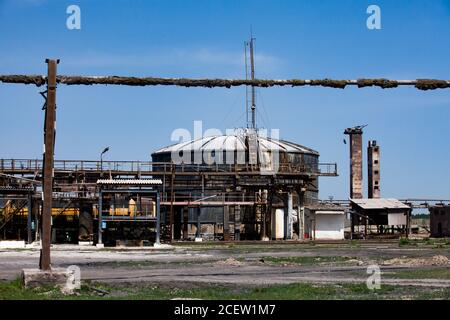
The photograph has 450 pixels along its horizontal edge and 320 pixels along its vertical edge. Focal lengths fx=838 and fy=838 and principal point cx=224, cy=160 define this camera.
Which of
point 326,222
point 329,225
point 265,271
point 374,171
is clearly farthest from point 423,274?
point 374,171

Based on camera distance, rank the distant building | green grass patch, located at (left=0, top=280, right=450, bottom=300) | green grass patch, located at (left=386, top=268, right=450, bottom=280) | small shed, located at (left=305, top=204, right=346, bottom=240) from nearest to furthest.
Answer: green grass patch, located at (left=0, top=280, right=450, bottom=300) < green grass patch, located at (left=386, top=268, right=450, bottom=280) < small shed, located at (left=305, top=204, right=346, bottom=240) < the distant building

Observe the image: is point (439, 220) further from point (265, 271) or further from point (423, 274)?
point (423, 274)

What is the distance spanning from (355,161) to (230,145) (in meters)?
12.3

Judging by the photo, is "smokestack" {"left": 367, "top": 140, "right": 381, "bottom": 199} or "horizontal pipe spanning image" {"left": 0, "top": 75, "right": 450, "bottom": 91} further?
"smokestack" {"left": 367, "top": 140, "right": 381, "bottom": 199}

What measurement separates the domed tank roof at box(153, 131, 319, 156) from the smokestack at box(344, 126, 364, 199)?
477 cm

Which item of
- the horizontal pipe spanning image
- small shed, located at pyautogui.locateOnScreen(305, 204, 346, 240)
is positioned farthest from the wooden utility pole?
small shed, located at pyautogui.locateOnScreen(305, 204, 346, 240)

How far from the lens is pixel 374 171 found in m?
80.9

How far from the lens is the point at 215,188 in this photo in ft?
229

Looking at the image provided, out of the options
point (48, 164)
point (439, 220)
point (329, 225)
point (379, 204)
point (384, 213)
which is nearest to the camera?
point (48, 164)

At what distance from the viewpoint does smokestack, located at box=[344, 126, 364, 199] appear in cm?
8019

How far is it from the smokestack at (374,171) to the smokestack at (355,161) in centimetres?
111

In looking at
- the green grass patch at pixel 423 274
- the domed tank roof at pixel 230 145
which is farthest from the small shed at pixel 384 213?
the green grass patch at pixel 423 274

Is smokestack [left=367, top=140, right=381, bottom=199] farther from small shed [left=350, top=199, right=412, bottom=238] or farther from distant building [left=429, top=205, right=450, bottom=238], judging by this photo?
small shed [left=350, top=199, right=412, bottom=238]
